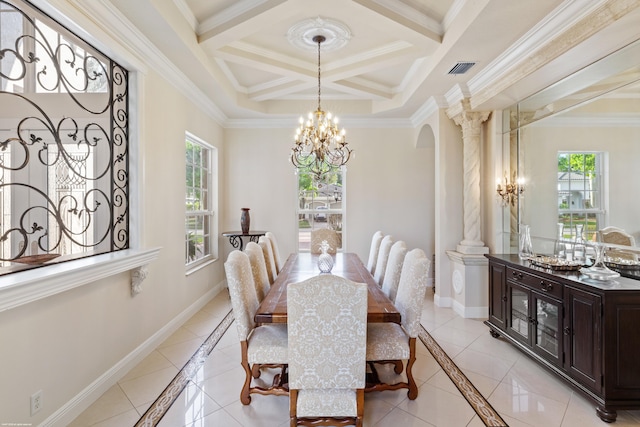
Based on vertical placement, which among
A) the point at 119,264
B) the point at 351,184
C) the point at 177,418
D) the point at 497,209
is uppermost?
the point at 351,184

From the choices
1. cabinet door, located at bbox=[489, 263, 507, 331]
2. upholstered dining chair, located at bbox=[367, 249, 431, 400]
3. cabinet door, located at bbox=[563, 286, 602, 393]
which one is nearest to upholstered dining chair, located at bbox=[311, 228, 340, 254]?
cabinet door, located at bbox=[489, 263, 507, 331]

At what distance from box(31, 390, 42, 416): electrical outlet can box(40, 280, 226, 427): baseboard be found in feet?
0.36

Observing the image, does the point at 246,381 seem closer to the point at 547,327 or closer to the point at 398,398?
the point at 398,398

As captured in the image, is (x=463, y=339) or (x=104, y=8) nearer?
(x=104, y=8)

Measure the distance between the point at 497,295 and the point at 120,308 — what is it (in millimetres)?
3603

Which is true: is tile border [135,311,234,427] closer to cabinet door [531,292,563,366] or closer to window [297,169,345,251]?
window [297,169,345,251]

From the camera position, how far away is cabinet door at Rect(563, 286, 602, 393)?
2109 mm

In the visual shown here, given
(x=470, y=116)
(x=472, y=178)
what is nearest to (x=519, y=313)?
(x=472, y=178)

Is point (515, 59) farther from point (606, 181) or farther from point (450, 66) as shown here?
point (606, 181)

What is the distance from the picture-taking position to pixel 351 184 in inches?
214

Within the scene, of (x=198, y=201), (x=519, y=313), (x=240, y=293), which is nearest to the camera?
(x=240, y=293)

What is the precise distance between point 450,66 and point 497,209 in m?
1.82

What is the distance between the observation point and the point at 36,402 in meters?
1.82

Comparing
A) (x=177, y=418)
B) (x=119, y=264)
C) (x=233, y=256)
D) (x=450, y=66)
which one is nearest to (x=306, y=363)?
(x=233, y=256)
